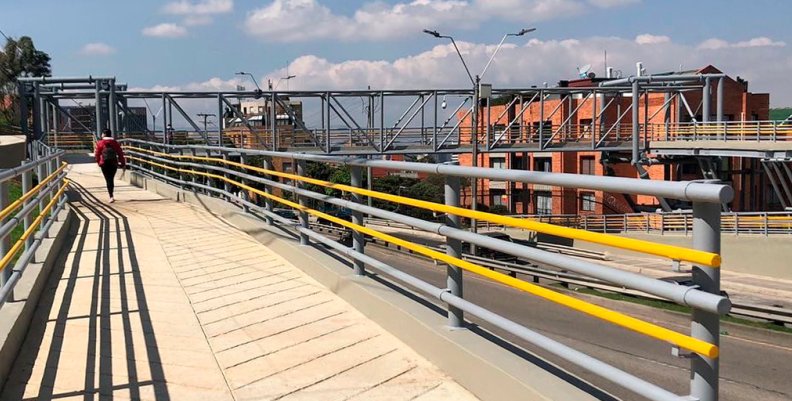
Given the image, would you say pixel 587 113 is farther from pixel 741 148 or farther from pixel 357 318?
pixel 357 318

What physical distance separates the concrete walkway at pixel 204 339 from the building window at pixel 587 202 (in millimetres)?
56126

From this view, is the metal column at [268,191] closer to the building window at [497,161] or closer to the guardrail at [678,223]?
the guardrail at [678,223]

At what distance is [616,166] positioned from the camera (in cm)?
6081

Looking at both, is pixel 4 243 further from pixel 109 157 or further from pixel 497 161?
pixel 497 161

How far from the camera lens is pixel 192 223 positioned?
1195cm

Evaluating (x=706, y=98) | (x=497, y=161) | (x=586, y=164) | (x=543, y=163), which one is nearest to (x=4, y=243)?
(x=706, y=98)

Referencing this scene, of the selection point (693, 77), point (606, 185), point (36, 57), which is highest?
point (36, 57)

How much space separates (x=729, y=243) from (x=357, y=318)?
3221 cm

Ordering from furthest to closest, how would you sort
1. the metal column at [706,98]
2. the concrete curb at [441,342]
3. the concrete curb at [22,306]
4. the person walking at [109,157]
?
1. the metal column at [706,98]
2. the person walking at [109,157]
3. the concrete curb at [22,306]
4. the concrete curb at [441,342]

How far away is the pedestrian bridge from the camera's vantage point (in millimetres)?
2893

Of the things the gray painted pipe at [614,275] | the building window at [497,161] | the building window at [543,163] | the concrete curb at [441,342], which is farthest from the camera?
the building window at [497,161]

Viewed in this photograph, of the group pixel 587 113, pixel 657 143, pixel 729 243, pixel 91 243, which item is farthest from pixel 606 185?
pixel 587 113

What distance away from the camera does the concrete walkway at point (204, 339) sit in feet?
14.2

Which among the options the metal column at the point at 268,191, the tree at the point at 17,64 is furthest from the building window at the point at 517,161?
the metal column at the point at 268,191
